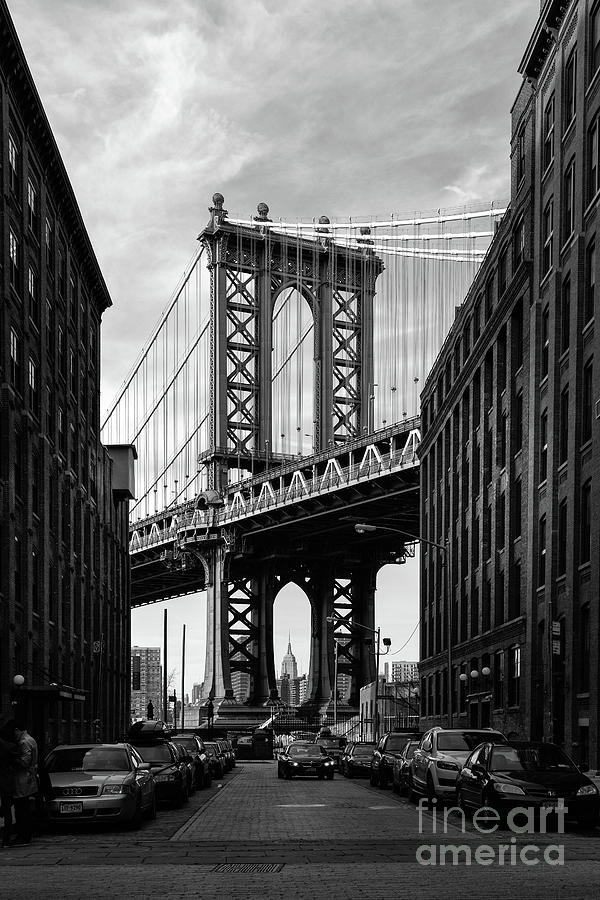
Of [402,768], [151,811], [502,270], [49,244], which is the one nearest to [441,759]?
[402,768]

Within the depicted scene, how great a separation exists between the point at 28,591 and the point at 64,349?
16.6 metres

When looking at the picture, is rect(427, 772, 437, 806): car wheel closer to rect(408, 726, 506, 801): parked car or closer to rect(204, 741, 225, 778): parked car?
rect(408, 726, 506, 801): parked car

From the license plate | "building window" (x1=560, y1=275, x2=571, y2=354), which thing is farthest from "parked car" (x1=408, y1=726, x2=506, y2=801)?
"building window" (x1=560, y1=275, x2=571, y2=354)

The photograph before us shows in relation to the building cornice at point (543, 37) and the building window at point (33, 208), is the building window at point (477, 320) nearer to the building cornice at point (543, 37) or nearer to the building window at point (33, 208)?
the building cornice at point (543, 37)

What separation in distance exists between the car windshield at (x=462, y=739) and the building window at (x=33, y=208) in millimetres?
30915

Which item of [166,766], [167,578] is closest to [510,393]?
[166,766]

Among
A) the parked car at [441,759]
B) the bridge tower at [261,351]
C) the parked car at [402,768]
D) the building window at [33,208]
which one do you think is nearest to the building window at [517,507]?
Result: the parked car at [402,768]

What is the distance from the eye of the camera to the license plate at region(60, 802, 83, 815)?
22203 millimetres

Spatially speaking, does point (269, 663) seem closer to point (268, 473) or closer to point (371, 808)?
point (268, 473)

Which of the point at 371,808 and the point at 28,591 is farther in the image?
the point at 28,591

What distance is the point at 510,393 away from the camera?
1978 inches

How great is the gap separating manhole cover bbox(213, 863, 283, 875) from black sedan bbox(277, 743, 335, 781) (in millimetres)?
32071

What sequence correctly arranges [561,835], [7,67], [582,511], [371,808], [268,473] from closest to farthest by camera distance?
[561,835], [371,808], [582,511], [7,67], [268,473]

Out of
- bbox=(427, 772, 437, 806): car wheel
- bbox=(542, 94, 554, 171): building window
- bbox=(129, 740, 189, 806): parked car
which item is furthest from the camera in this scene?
bbox=(542, 94, 554, 171): building window
